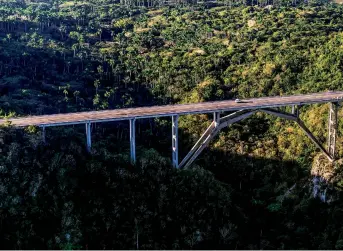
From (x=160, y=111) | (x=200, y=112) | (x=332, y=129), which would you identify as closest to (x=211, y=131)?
(x=200, y=112)

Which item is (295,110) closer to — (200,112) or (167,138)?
(200,112)

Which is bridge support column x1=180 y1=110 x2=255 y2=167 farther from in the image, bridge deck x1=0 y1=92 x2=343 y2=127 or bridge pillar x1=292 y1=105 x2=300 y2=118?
bridge pillar x1=292 y1=105 x2=300 y2=118

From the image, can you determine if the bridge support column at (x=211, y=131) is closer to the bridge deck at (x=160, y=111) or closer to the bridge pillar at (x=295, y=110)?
the bridge deck at (x=160, y=111)

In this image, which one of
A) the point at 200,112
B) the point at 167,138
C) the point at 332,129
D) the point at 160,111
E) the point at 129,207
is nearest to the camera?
the point at 129,207

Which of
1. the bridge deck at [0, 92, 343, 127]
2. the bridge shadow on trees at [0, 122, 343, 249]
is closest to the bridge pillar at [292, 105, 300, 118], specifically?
the bridge deck at [0, 92, 343, 127]

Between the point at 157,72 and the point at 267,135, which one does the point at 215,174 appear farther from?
the point at 157,72
